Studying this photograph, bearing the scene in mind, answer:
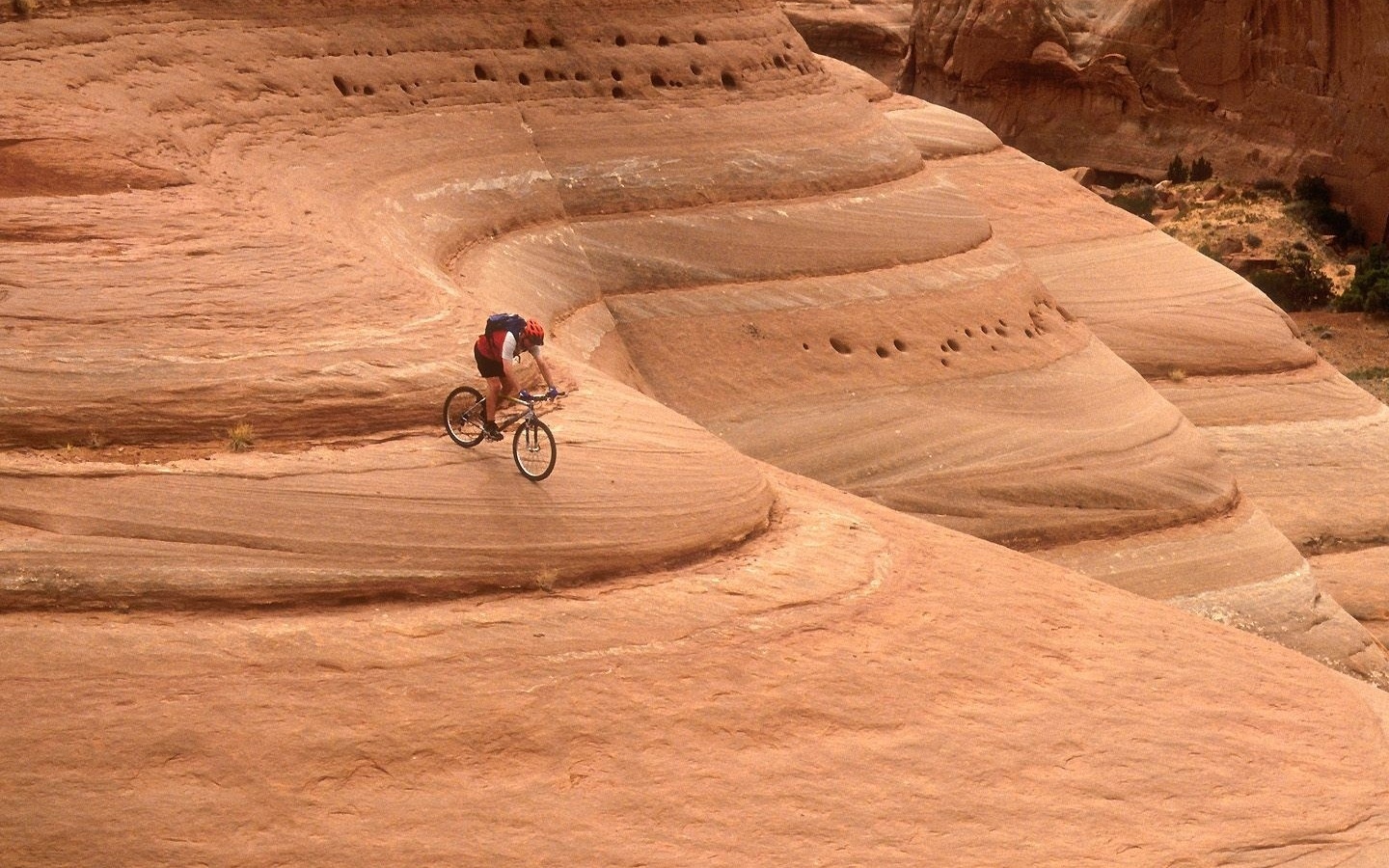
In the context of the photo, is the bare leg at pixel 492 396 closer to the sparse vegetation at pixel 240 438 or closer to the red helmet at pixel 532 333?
the red helmet at pixel 532 333

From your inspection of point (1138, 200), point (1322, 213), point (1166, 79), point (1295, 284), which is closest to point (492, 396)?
point (1295, 284)

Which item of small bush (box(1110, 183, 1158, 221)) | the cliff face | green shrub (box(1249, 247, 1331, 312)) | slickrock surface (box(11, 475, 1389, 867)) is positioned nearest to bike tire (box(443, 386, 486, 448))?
slickrock surface (box(11, 475, 1389, 867))

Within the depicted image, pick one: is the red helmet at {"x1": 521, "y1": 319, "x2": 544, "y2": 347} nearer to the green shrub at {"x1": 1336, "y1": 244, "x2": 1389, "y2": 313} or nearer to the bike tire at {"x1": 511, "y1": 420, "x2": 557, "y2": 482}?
the bike tire at {"x1": 511, "y1": 420, "x2": 557, "y2": 482}

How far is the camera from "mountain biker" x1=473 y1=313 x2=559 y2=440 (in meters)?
8.27

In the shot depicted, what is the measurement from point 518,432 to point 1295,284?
29.3 meters

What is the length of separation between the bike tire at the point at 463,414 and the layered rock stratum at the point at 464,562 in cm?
10

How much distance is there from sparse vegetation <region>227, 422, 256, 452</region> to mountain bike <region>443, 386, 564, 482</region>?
1.03 m

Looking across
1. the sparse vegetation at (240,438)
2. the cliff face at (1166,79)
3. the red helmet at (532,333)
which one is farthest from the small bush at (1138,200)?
the sparse vegetation at (240,438)

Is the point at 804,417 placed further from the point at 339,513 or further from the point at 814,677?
the point at 339,513

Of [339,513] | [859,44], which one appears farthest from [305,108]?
[859,44]

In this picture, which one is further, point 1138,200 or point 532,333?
point 1138,200

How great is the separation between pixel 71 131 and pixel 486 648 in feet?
17.4

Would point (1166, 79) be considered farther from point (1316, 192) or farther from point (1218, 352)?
point (1218, 352)

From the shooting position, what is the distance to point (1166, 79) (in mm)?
41781
